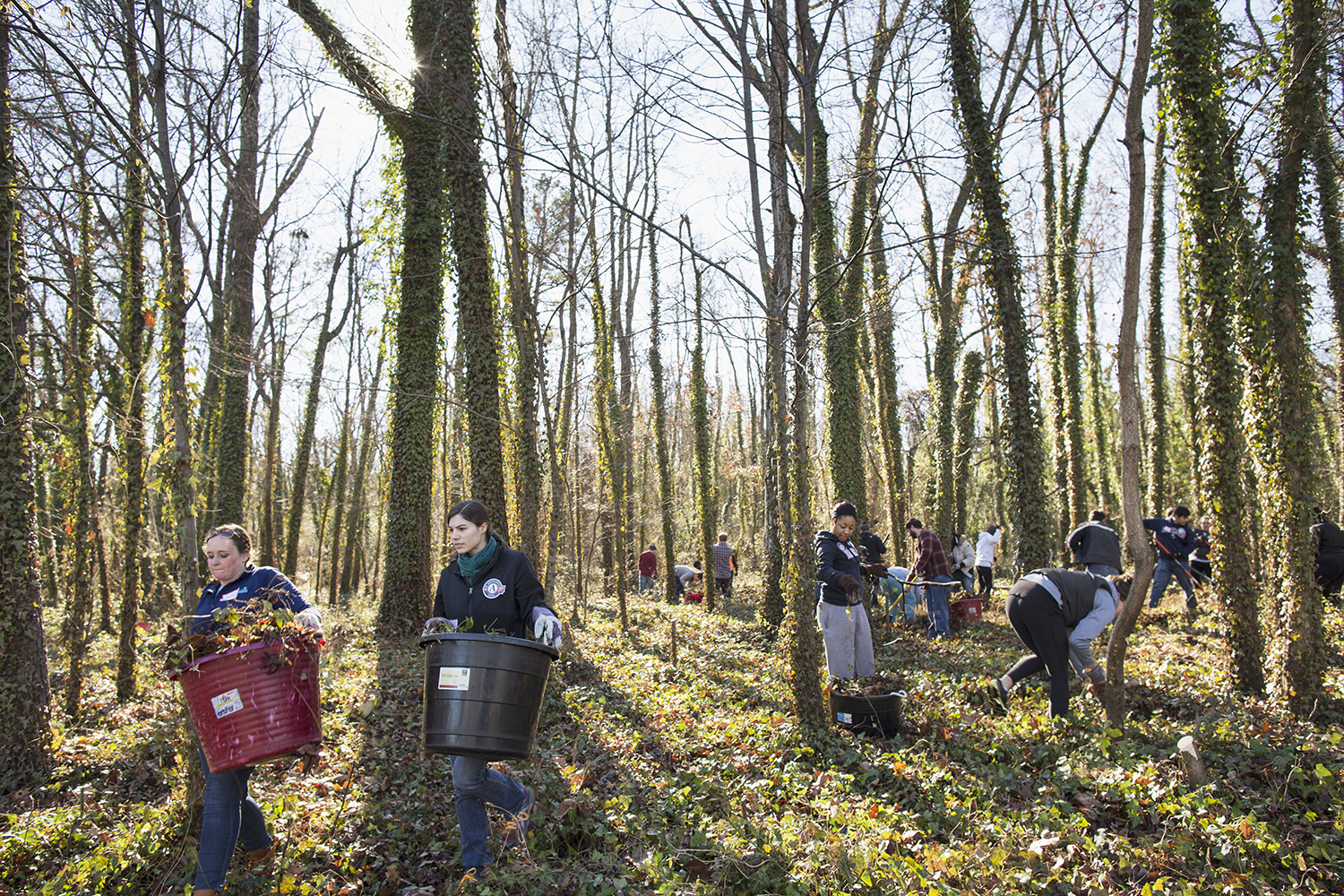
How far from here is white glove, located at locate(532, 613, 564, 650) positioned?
3.72m

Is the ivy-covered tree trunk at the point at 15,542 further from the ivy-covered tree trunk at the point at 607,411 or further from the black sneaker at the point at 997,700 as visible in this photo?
the ivy-covered tree trunk at the point at 607,411

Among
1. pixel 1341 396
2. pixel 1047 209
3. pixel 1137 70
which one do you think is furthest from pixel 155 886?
pixel 1047 209

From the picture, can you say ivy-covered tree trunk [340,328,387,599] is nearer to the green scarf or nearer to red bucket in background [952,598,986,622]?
red bucket in background [952,598,986,622]

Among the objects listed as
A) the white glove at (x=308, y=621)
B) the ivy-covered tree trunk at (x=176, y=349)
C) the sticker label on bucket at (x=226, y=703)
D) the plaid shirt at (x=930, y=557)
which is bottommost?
the plaid shirt at (x=930, y=557)

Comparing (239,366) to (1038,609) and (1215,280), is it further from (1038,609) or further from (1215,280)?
(1215,280)

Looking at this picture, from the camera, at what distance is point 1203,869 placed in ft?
11.9

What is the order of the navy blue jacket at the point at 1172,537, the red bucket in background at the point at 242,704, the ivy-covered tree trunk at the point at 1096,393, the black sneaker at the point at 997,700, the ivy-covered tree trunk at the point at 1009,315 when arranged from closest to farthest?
the red bucket in background at the point at 242,704 < the black sneaker at the point at 997,700 < the ivy-covered tree trunk at the point at 1009,315 < the navy blue jacket at the point at 1172,537 < the ivy-covered tree trunk at the point at 1096,393

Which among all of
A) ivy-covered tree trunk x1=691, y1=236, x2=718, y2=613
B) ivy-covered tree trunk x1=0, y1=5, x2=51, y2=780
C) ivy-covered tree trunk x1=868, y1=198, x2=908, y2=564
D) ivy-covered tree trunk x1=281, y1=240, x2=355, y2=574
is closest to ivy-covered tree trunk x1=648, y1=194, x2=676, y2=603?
ivy-covered tree trunk x1=691, y1=236, x2=718, y2=613

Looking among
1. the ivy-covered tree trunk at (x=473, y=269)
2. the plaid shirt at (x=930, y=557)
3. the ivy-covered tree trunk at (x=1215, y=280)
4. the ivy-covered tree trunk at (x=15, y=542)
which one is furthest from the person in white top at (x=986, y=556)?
the ivy-covered tree trunk at (x=15, y=542)

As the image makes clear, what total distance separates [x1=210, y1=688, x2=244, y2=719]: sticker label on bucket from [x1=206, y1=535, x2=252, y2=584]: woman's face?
68 cm

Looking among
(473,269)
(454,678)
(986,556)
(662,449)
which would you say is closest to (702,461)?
(662,449)

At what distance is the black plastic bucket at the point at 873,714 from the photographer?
586cm

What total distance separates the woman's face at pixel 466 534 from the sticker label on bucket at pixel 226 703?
1189 millimetres

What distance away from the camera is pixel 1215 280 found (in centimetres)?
650
